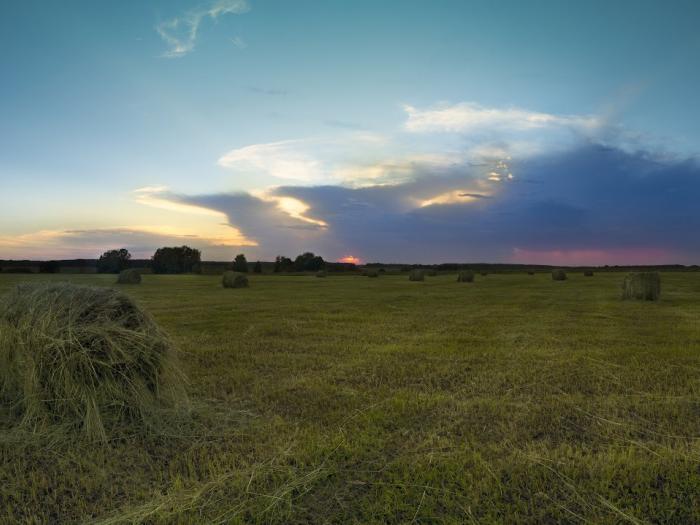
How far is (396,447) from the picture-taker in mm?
4492

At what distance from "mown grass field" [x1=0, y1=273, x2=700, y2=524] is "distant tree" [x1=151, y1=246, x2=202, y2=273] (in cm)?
5157

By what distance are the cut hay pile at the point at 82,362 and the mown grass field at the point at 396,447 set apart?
0.94ft

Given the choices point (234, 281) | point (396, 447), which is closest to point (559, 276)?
point (234, 281)

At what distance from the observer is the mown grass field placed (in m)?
3.50

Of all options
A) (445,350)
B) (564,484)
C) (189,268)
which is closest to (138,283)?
(189,268)

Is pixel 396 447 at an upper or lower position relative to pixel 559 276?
lower

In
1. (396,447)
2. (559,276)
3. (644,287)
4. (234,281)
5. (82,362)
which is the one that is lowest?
(396,447)

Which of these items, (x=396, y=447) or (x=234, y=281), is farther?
(x=234, y=281)

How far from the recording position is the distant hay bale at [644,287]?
2059cm

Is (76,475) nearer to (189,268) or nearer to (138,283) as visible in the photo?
(138,283)

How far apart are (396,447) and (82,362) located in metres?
3.56

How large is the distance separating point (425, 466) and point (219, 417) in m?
2.49

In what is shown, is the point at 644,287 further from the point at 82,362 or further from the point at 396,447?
the point at 82,362

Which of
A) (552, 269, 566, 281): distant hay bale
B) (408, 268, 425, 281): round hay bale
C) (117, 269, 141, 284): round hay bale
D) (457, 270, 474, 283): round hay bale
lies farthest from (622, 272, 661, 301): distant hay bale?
(117, 269, 141, 284): round hay bale
